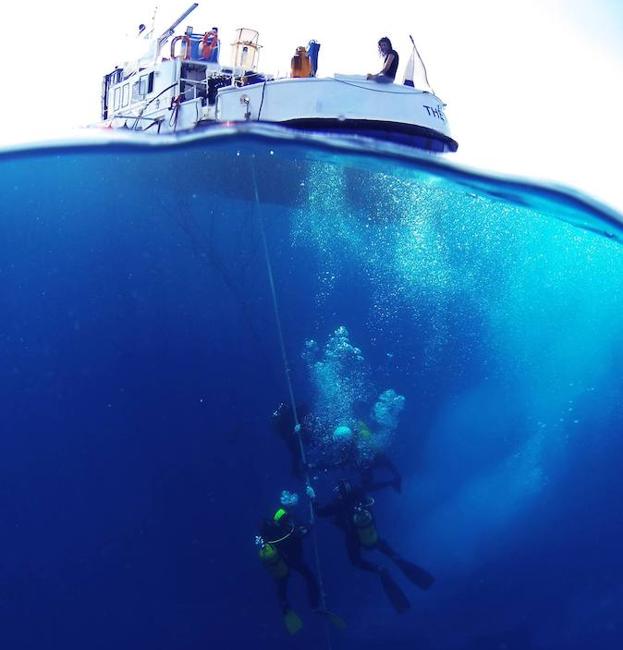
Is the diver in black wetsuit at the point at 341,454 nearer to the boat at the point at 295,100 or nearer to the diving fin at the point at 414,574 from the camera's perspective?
the diving fin at the point at 414,574

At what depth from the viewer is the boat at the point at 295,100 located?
1156 cm

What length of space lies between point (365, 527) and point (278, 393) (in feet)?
15.2

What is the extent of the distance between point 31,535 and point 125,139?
9246mm

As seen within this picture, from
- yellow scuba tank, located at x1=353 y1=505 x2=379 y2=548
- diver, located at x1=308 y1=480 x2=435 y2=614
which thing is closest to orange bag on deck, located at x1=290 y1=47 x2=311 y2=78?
diver, located at x1=308 y1=480 x2=435 y2=614

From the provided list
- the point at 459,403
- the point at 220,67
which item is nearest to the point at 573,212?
the point at 459,403

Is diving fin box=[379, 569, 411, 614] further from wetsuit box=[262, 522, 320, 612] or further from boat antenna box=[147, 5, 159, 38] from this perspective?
boat antenna box=[147, 5, 159, 38]

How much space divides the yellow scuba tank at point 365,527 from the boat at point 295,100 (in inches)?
223

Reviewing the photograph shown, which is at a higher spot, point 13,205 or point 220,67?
point 220,67

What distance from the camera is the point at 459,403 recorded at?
1426cm

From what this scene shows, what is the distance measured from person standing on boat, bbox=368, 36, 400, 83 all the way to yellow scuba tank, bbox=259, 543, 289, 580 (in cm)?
767

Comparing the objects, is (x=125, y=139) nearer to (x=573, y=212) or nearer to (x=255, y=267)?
(x=255, y=267)

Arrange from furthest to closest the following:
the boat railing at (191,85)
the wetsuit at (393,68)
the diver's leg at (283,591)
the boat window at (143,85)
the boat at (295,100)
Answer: the boat window at (143,85), the boat railing at (191,85), the boat at (295,100), the wetsuit at (393,68), the diver's leg at (283,591)

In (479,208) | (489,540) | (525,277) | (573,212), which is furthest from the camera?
(525,277)

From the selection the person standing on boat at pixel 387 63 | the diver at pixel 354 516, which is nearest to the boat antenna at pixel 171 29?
the person standing on boat at pixel 387 63
